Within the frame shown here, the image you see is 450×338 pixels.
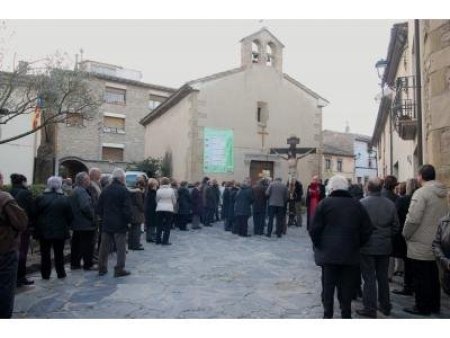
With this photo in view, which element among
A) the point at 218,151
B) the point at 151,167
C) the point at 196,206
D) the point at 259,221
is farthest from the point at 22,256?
the point at 151,167

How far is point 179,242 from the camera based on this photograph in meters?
9.62

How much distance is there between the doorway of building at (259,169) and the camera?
18859 millimetres

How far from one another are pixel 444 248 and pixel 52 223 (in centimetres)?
481

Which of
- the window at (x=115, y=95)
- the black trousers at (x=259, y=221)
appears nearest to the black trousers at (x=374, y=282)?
the black trousers at (x=259, y=221)

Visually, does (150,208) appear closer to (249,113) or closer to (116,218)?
(116,218)

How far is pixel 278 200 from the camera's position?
34.0 ft

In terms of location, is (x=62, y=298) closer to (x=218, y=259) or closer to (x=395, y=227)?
(x=218, y=259)

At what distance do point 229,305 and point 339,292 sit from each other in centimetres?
123

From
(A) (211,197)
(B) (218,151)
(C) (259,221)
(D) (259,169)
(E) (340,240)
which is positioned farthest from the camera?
(D) (259,169)

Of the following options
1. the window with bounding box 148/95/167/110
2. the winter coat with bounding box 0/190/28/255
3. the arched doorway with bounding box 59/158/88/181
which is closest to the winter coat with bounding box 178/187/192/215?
the winter coat with bounding box 0/190/28/255

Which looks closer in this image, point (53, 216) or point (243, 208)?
point (53, 216)

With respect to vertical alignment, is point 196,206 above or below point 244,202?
below

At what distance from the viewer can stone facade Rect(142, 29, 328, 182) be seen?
17.8 m
